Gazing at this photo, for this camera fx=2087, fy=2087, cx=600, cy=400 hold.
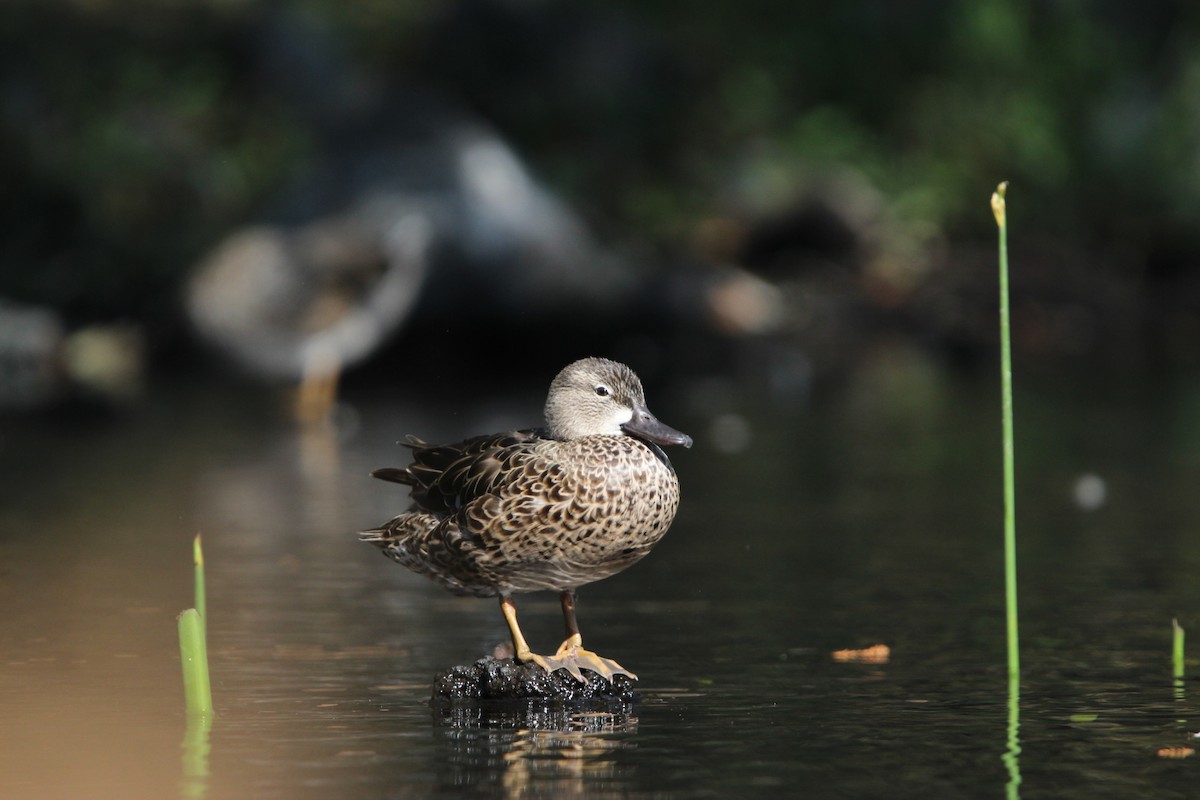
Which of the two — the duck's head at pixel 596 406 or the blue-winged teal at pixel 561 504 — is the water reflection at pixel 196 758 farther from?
the duck's head at pixel 596 406

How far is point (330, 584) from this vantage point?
9.41 meters

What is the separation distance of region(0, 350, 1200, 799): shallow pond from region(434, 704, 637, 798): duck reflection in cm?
2

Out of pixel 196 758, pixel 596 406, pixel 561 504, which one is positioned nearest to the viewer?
pixel 196 758

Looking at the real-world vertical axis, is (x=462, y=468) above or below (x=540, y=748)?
above

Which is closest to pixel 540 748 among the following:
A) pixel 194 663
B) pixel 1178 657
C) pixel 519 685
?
pixel 519 685

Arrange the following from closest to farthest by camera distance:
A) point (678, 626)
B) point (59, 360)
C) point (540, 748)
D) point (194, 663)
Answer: point (540, 748) → point (194, 663) → point (678, 626) → point (59, 360)

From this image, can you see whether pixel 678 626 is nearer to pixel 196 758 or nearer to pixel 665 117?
pixel 196 758

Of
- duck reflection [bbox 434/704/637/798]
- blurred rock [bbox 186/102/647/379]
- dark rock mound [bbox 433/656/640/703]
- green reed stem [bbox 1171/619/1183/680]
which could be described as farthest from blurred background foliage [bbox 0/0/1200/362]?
duck reflection [bbox 434/704/637/798]

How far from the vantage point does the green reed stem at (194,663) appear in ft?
19.9

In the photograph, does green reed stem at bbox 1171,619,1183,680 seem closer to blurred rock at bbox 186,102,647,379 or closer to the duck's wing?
the duck's wing

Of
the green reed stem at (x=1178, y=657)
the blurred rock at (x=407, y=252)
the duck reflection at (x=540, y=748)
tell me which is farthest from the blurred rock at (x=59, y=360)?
the green reed stem at (x=1178, y=657)

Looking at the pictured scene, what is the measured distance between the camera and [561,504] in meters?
6.64

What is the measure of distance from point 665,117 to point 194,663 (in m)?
23.6

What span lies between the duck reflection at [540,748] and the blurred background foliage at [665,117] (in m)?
18.8
